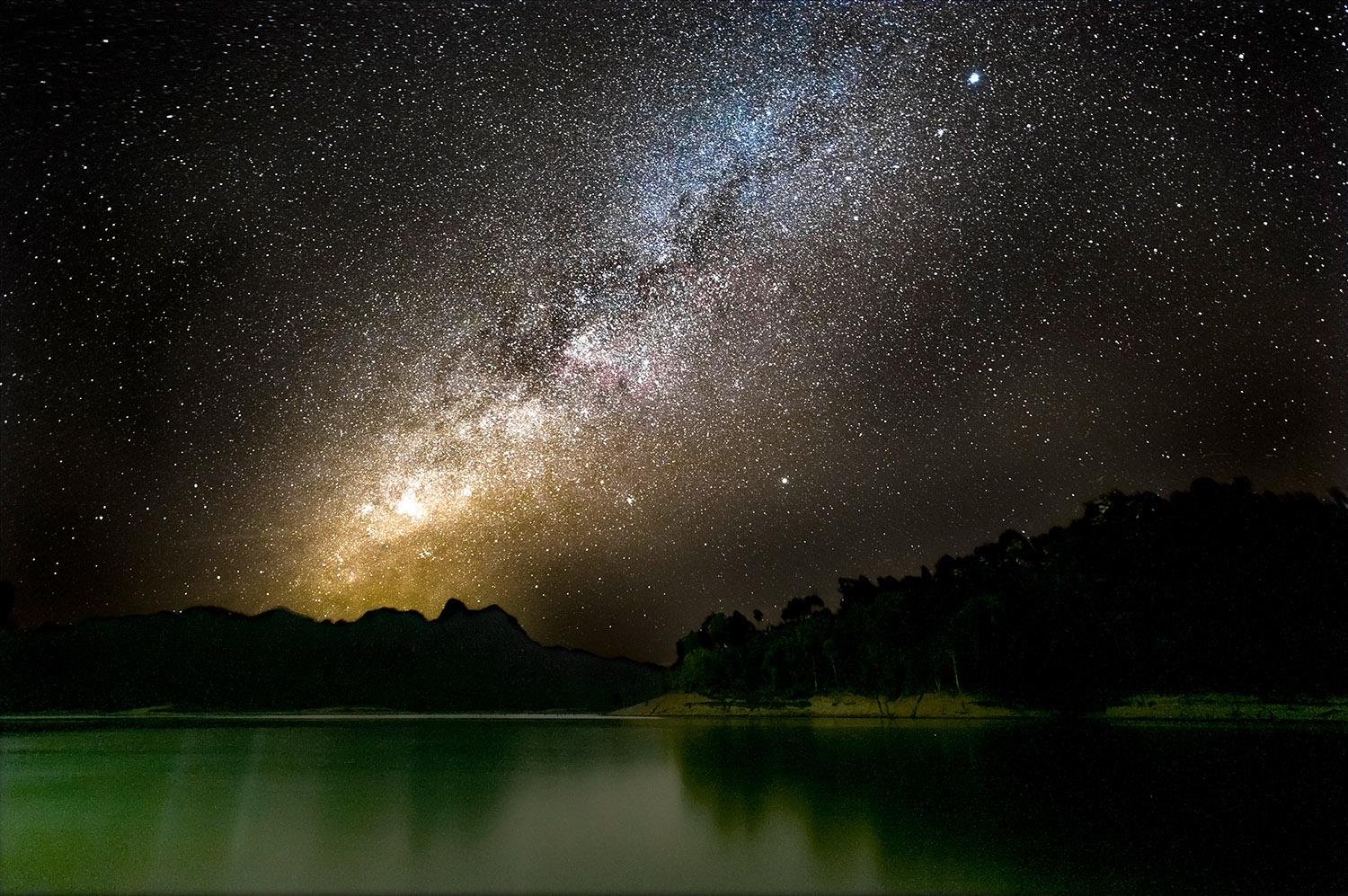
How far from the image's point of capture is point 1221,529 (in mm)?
78750

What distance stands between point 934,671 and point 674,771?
60.0 m

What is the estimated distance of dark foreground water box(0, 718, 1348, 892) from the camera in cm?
912

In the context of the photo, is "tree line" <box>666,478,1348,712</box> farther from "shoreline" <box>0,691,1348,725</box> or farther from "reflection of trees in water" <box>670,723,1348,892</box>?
"reflection of trees in water" <box>670,723,1348,892</box>

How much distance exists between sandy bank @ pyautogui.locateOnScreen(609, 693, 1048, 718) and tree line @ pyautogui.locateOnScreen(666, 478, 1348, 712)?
1.03 metres

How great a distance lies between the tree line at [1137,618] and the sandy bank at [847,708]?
103 cm

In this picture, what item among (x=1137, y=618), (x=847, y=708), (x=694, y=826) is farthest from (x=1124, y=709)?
(x=694, y=826)

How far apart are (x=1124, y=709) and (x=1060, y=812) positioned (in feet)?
214

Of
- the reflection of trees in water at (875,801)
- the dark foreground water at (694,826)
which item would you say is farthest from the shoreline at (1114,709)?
the reflection of trees in water at (875,801)

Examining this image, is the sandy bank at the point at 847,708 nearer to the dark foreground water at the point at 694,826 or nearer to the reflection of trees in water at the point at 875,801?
the reflection of trees in water at the point at 875,801

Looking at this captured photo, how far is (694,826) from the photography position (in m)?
12.7

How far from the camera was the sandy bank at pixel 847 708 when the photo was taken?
72.4 m

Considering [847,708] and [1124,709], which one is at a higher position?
[1124,709]

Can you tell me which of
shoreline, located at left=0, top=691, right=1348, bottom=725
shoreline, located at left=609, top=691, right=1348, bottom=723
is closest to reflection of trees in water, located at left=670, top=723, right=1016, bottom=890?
shoreline, located at left=0, top=691, right=1348, bottom=725

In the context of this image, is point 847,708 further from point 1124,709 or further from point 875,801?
point 875,801
